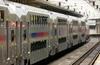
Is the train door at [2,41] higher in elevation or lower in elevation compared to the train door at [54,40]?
higher

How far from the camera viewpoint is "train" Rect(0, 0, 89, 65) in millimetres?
13539

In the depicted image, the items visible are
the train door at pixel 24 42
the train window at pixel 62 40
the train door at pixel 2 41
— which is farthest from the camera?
the train window at pixel 62 40

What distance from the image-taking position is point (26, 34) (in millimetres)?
16688

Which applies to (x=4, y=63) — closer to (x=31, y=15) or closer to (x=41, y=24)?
(x=31, y=15)

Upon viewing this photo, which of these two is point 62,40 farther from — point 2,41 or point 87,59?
point 2,41

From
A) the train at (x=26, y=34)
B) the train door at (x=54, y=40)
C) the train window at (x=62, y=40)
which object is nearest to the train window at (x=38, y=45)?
the train at (x=26, y=34)

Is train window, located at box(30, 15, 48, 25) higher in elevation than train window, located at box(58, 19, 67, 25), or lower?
higher

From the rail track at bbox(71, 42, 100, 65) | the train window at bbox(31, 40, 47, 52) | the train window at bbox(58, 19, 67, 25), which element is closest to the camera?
the train window at bbox(31, 40, 47, 52)

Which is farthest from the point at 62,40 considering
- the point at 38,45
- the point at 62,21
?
the point at 38,45

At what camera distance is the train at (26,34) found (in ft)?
44.4

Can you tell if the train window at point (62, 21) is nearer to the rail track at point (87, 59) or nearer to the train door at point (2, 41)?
the rail track at point (87, 59)

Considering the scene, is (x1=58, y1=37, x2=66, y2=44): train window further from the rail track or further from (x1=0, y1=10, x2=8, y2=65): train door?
(x1=0, y1=10, x2=8, y2=65): train door

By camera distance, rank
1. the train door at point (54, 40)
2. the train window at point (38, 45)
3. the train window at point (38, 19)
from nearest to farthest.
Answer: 1. the train window at point (38, 19)
2. the train window at point (38, 45)
3. the train door at point (54, 40)

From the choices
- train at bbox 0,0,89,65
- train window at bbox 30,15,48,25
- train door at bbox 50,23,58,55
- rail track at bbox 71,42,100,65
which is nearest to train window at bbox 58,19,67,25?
train at bbox 0,0,89,65
